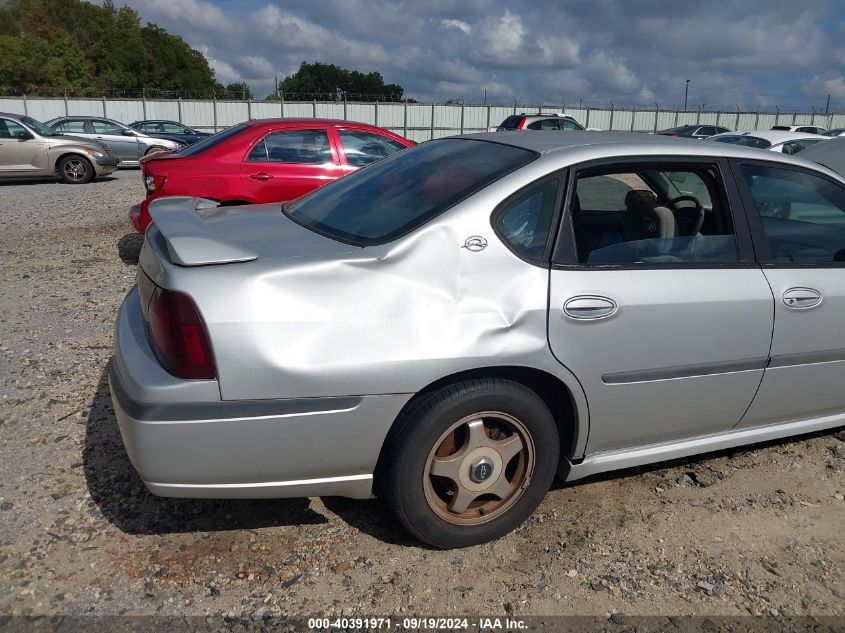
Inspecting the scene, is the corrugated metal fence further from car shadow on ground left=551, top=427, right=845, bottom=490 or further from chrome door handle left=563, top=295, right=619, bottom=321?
chrome door handle left=563, top=295, right=619, bottom=321

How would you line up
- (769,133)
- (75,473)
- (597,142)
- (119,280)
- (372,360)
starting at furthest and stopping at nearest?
1. (769,133)
2. (119,280)
3. (75,473)
4. (597,142)
5. (372,360)

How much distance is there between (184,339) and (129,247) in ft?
20.8

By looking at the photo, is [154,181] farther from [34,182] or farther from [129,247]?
[34,182]

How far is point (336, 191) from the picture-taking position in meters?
3.44

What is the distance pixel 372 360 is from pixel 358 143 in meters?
5.61

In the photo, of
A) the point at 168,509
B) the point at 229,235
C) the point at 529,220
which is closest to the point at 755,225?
the point at 529,220

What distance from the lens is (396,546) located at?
2814mm

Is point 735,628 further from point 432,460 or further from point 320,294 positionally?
point 320,294

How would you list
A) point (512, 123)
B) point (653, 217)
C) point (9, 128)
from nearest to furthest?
point (653, 217), point (9, 128), point (512, 123)

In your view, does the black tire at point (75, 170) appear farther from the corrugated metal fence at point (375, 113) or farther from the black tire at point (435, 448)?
the corrugated metal fence at point (375, 113)

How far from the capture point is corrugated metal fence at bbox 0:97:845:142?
1260 inches

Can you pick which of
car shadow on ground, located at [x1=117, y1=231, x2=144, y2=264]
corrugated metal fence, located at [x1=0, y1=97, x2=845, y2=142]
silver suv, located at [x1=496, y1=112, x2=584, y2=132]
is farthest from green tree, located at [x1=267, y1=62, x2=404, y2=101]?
car shadow on ground, located at [x1=117, y1=231, x2=144, y2=264]

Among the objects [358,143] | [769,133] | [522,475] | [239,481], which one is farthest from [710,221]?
[769,133]

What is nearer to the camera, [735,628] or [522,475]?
[735,628]
